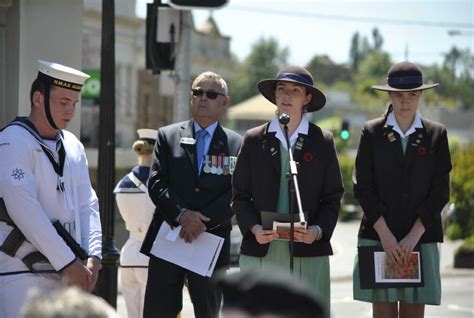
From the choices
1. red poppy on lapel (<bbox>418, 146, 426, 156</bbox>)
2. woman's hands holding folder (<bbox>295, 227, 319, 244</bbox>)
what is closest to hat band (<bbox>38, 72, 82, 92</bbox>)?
woman's hands holding folder (<bbox>295, 227, 319, 244</bbox>)

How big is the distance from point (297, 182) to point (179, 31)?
5.46 metres

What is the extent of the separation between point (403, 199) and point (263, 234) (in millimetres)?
1150

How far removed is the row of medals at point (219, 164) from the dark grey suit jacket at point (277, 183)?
0.60m

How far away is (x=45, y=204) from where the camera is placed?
685 centimetres

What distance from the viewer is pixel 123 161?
26859 millimetres

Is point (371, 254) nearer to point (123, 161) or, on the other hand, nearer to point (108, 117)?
point (108, 117)

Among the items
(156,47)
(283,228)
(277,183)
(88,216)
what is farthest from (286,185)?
(156,47)

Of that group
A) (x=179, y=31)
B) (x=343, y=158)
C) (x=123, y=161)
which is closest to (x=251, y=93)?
(x=343, y=158)

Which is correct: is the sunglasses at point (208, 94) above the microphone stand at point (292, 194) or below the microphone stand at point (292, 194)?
above

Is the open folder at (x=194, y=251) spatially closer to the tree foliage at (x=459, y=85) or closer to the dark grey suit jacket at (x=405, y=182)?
the dark grey suit jacket at (x=405, y=182)

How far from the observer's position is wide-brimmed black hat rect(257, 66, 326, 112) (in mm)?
7738

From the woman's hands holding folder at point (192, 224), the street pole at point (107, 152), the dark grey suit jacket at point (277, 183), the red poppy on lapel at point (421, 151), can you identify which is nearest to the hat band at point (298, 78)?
Result: the dark grey suit jacket at point (277, 183)

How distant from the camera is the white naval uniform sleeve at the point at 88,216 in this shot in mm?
7066

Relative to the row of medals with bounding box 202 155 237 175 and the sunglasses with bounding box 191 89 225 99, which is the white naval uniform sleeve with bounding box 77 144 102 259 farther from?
the sunglasses with bounding box 191 89 225 99
